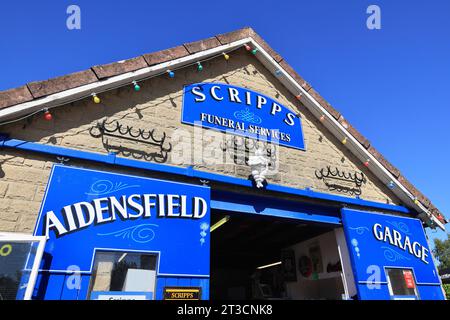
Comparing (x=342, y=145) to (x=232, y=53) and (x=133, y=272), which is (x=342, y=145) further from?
(x=133, y=272)

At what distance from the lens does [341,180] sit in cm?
704

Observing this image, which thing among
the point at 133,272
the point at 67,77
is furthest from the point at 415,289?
the point at 67,77

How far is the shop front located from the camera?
13.3 ft

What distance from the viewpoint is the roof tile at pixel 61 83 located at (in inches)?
179

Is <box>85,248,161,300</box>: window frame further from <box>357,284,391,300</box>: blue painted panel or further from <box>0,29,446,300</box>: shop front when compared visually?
<box>357,284,391,300</box>: blue painted panel

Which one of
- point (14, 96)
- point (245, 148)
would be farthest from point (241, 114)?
point (14, 96)

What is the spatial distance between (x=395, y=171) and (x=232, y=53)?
205 inches

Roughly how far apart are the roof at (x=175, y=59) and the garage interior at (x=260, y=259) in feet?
7.85

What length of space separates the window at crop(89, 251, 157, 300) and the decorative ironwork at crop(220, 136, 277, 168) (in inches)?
103

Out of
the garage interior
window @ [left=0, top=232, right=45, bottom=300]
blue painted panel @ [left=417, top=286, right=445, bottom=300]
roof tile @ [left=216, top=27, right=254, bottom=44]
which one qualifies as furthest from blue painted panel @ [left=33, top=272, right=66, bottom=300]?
Result: blue painted panel @ [left=417, top=286, right=445, bottom=300]

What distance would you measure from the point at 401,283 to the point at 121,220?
19.9ft

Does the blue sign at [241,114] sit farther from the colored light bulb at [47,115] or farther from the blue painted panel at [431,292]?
the blue painted panel at [431,292]

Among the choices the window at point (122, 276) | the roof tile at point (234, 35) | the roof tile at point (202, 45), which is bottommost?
the window at point (122, 276)


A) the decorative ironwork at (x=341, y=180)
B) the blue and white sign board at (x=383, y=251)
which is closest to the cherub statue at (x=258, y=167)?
the decorative ironwork at (x=341, y=180)
